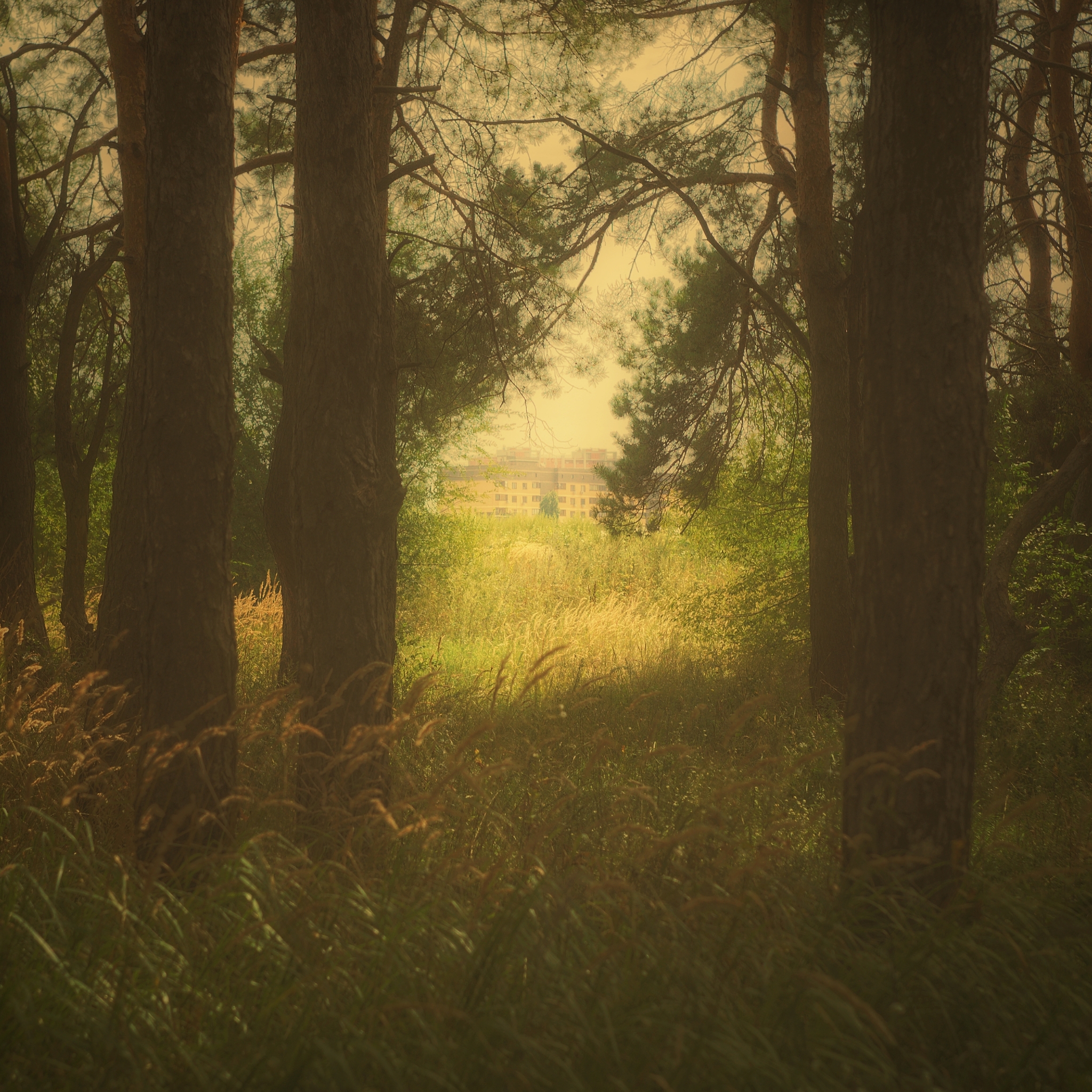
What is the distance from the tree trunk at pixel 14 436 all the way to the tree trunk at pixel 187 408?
485 centimetres

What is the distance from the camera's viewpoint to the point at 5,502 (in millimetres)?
7289

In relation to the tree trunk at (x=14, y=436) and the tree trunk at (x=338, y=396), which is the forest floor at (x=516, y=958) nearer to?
the tree trunk at (x=338, y=396)

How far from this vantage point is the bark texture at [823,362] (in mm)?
7328

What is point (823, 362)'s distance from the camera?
7387 millimetres

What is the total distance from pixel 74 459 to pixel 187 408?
6448mm

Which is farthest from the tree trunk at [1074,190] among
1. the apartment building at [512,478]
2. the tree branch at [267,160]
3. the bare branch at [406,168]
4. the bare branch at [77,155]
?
the bare branch at [77,155]

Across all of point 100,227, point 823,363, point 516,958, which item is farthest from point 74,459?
point 516,958

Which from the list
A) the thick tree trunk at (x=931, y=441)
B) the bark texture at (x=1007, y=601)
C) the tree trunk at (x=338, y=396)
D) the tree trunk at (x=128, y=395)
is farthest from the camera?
the tree trunk at (x=128, y=395)

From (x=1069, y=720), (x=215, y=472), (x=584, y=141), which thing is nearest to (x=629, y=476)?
(x=584, y=141)

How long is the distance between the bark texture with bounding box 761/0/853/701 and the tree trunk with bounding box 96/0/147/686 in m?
5.53

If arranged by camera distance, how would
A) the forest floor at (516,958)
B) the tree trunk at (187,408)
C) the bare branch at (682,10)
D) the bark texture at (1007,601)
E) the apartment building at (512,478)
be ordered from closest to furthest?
1. the forest floor at (516,958)
2. the tree trunk at (187,408)
3. the bark texture at (1007,601)
4. the bare branch at (682,10)
5. the apartment building at (512,478)

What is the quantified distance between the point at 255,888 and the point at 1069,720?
625 cm

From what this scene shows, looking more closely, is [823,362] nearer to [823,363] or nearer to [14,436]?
[823,363]

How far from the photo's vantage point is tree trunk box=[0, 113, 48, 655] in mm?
7262
